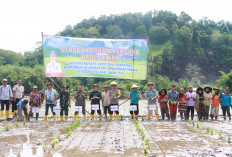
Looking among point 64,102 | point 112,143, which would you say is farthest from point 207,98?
point 112,143

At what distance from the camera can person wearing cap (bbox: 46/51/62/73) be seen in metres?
12.3

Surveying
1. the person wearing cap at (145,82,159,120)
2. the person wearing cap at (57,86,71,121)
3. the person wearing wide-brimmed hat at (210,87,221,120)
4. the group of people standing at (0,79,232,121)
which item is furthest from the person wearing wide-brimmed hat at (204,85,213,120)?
the person wearing cap at (57,86,71,121)

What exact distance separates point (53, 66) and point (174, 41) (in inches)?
→ 3371

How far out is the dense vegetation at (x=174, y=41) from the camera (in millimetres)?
83938

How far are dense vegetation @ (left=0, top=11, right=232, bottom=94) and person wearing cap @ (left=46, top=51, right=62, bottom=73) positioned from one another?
5961 cm

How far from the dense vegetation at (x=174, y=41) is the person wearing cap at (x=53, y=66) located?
59611mm

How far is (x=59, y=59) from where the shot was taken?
A: 1241 centimetres

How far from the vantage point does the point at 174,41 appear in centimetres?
9375

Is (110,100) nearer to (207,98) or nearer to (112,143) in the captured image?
(207,98)

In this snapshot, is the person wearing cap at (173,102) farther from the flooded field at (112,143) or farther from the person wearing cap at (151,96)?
the flooded field at (112,143)

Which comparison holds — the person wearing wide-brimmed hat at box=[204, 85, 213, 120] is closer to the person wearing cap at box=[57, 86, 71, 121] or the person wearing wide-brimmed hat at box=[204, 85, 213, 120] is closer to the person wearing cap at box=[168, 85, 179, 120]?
the person wearing cap at box=[168, 85, 179, 120]

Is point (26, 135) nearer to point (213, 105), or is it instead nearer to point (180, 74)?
point (213, 105)

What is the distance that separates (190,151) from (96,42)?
26.8 ft

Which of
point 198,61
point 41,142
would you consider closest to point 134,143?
point 41,142
